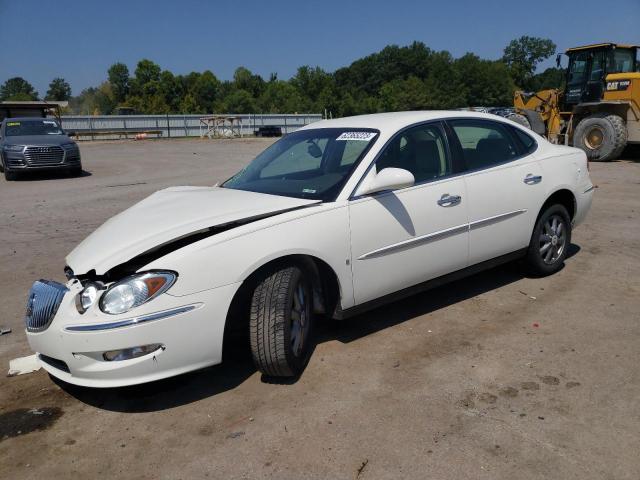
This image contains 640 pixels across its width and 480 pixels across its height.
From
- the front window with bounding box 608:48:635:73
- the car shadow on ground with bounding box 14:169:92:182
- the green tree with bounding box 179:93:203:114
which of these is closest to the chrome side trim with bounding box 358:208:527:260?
the front window with bounding box 608:48:635:73

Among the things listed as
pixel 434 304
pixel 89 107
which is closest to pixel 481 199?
pixel 434 304

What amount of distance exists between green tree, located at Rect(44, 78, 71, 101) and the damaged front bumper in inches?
5223

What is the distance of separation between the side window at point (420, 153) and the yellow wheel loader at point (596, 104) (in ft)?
40.2

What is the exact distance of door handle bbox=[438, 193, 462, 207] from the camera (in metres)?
4.08

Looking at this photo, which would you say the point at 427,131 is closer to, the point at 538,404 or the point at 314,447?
the point at 538,404

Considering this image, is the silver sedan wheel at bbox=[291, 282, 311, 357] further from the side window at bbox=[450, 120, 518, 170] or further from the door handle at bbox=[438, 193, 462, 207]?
the side window at bbox=[450, 120, 518, 170]

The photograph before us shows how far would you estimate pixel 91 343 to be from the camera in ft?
9.45

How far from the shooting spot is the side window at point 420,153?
13.2 ft

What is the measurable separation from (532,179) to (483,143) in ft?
1.79

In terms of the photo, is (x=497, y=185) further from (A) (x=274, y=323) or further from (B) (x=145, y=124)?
(B) (x=145, y=124)

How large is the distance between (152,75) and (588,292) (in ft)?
297

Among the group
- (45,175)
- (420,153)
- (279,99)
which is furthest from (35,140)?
(279,99)

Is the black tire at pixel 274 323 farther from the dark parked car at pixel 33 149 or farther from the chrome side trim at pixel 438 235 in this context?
the dark parked car at pixel 33 149

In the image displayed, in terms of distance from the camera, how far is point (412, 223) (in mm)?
3875
